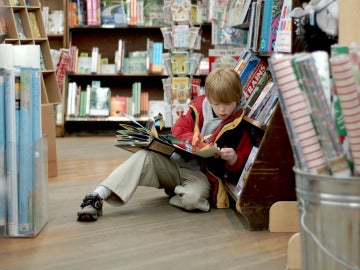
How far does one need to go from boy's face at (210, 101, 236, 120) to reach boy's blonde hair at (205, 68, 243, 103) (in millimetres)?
17

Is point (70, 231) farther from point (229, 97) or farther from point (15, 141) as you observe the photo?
point (229, 97)

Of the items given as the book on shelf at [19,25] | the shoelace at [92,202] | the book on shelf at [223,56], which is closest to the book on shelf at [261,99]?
the shoelace at [92,202]

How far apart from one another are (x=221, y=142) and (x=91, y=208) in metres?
0.68

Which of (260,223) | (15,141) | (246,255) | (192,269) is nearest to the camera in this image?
(192,269)

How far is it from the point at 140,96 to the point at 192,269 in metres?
5.81

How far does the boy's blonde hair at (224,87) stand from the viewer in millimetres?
3043

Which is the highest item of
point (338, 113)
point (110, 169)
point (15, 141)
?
point (338, 113)

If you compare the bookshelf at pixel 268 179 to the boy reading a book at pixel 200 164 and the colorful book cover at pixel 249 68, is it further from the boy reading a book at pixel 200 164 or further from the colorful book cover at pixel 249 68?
the colorful book cover at pixel 249 68

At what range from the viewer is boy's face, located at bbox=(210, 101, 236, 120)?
3074mm

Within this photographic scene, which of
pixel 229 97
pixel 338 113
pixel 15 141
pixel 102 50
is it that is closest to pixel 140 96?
pixel 102 50

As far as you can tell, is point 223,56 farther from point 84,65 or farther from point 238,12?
point 84,65

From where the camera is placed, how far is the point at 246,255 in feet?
7.66

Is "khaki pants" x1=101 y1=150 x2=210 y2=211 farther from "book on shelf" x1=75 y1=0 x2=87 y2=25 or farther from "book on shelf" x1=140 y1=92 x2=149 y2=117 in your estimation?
"book on shelf" x1=75 y1=0 x2=87 y2=25

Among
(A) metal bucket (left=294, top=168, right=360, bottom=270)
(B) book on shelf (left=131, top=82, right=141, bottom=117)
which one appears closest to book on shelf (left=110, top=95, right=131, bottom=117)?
(B) book on shelf (left=131, top=82, right=141, bottom=117)
